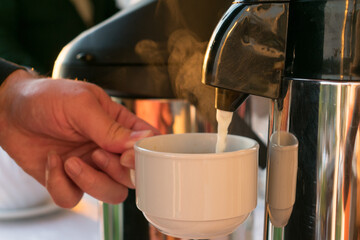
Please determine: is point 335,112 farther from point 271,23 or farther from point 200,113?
point 200,113

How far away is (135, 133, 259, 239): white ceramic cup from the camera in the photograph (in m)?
0.31

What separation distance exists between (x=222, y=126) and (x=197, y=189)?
6cm

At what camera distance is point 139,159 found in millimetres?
331

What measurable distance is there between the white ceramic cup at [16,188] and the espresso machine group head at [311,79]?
1.61 ft

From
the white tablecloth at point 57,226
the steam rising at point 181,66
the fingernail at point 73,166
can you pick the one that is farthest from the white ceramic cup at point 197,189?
the white tablecloth at point 57,226

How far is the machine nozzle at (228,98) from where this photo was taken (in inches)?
12.7

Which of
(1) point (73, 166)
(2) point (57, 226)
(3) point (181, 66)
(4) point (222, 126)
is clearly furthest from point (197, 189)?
(2) point (57, 226)

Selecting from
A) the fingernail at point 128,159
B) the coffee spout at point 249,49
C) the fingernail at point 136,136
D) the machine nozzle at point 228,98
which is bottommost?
the fingernail at point 128,159

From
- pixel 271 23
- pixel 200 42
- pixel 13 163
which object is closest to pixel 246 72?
pixel 271 23

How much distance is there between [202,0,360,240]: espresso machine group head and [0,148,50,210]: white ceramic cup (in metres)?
0.49

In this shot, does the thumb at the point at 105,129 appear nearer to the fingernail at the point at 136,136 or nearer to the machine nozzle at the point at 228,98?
the fingernail at the point at 136,136

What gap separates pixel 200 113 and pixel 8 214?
1.35ft

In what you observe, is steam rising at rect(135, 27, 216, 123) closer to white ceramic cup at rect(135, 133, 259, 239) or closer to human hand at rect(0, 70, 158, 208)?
human hand at rect(0, 70, 158, 208)

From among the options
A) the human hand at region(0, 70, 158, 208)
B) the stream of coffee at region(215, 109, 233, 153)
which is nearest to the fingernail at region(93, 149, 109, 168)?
the human hand at region(0, 70, 158, 208)
